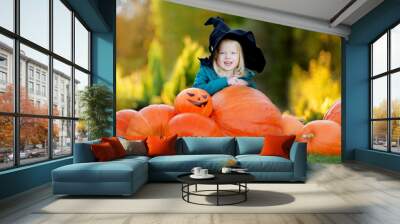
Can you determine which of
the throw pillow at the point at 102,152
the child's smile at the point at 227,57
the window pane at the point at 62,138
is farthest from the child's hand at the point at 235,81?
the throw pillow at the point at 102,152

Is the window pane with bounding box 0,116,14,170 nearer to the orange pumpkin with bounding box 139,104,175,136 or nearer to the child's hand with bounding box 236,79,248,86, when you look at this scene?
the orange pumpkin with bounding box 139,104,175,136

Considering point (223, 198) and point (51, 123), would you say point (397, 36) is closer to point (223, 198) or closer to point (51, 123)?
point (223, 198)

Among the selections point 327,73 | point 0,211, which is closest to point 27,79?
point 0,211

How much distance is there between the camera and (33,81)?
18.7 feet

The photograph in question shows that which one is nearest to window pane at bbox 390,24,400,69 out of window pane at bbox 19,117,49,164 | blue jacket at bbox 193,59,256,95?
blue jacket at bbox 193,59,256,95

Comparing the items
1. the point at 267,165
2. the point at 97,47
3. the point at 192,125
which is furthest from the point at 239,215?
the point at 97,47

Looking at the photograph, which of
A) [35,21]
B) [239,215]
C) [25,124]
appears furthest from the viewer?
[35,21]

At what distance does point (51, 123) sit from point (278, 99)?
17.6 feet

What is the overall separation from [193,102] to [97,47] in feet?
8.32

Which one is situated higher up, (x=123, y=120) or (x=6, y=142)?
(x=123, y=120)

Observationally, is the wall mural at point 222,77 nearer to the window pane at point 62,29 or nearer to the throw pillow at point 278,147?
the window pane at point 62,29

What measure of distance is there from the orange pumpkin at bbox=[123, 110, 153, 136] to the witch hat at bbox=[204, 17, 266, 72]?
233 cm

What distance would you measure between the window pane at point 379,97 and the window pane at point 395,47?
508mm

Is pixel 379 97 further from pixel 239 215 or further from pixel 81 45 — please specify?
pixel 81 45
